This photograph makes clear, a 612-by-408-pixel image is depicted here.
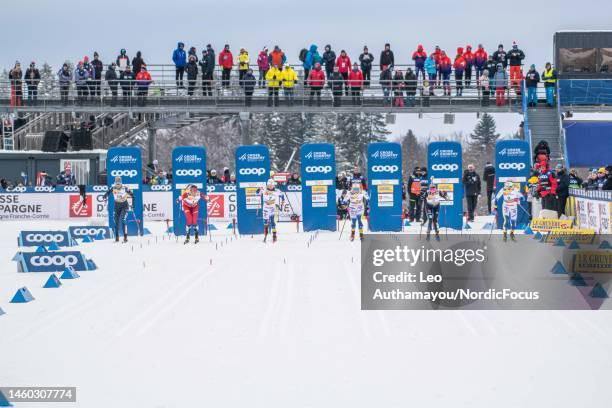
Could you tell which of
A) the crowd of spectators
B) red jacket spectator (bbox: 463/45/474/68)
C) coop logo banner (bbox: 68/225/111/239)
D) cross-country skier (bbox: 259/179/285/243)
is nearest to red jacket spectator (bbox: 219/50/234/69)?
the crowd of spectators

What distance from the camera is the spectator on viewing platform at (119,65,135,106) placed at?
39.0m

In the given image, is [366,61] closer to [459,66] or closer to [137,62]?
[459,66]

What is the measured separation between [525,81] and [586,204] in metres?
14.7

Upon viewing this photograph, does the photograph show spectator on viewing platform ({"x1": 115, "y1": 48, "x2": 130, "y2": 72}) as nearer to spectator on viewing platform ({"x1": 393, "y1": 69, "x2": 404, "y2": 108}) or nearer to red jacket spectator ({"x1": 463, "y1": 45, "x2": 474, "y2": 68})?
spectator on viewing platform ({"x1": 393, "y1": 69, "x2": 404, "y2": 108})

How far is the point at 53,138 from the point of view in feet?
127

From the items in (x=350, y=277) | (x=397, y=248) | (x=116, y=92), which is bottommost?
(x=350, y=277)

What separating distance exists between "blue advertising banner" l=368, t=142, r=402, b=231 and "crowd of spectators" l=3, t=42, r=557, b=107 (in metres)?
9.41

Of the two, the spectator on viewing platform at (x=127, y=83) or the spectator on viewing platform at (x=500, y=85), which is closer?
the spectator on viewing platform at (x=500, y=85)

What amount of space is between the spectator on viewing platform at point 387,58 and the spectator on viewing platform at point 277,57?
3865 mm

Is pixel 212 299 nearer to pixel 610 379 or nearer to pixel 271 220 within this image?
pixel 610 379

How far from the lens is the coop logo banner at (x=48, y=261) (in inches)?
739

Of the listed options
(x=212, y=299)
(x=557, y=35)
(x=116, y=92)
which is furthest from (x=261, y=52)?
(x=212, y=299)

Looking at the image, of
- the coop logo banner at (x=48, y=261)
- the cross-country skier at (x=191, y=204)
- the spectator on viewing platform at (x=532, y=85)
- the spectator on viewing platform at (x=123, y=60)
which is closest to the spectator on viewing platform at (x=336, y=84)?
the spectator on viewing platform at (x=532, y=85)

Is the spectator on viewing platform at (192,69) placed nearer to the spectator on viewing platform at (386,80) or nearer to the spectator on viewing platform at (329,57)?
the spectator on viewing platform at (329,57)
